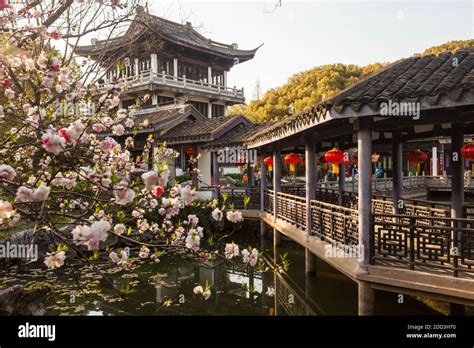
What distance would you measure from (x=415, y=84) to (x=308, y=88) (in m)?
35.7

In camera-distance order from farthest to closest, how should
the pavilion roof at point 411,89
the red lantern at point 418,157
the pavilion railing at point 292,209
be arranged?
1. the red lantern at point 418,157
2. the pavilion railing at point 292,209
3. the pavilion roof at point 411,89

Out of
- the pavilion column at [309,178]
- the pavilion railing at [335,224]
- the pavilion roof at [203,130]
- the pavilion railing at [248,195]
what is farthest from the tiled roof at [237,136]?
the pavilion railing at [335,224]

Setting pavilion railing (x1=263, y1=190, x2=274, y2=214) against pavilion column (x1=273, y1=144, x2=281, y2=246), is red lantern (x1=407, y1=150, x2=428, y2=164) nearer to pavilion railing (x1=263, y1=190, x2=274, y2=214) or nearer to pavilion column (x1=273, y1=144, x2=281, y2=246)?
pavilion column (x1=273, y1=144, x2=281, y2=246)

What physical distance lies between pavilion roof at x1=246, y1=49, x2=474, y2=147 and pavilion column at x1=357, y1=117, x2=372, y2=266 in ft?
1.77

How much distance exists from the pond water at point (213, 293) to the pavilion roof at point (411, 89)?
3173 millimetres

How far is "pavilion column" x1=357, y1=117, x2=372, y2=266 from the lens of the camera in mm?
5848

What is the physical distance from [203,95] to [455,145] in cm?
2138

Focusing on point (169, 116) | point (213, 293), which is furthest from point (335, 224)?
point (169, 116)

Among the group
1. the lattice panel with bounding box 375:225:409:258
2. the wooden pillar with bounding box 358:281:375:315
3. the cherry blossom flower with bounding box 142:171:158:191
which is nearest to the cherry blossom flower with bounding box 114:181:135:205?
the cherry blossom flower with bounding box 142:171:158:191

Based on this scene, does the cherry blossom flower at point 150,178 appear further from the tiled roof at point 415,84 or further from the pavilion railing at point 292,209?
the pavilion railing at point 292,209

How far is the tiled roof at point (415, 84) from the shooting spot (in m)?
4.90

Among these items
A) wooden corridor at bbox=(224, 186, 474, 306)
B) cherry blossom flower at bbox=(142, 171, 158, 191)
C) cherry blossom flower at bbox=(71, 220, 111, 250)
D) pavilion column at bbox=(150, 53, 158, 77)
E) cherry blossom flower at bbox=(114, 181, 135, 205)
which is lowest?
wooden corridor at bbox=(224, 186, 474, 306)

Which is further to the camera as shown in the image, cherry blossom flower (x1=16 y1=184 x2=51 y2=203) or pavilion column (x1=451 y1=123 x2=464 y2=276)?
pavilion column (x1=451 y1=123 x2=464 y2=276)

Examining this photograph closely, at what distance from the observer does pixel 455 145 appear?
23.8 feet
